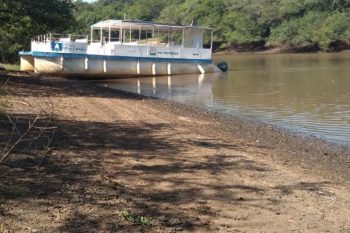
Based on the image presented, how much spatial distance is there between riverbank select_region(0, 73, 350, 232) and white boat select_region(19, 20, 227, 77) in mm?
20225

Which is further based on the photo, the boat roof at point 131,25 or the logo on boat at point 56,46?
the boat roof at point 131,25

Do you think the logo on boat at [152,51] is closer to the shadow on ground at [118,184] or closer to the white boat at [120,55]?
the white boat at [120,55]

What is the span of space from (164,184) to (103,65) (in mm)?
25835

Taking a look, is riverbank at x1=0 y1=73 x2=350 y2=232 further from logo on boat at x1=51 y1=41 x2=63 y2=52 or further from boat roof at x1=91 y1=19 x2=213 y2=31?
boat roof at x1=91 y1=19 x2=213 y2=31

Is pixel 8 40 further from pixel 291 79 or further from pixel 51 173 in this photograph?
pixel 51 173

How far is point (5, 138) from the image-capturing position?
759 cm

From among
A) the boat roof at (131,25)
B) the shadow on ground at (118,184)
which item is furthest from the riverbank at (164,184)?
the boat roof at (131,25)

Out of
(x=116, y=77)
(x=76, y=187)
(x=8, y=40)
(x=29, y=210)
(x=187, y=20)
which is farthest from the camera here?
(x=187, y=20)

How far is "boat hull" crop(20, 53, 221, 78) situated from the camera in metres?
30.6

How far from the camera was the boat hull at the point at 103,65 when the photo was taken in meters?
30.6

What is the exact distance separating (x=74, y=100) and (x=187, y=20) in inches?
3308

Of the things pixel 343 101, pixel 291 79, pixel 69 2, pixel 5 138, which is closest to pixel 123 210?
pixel 5 138

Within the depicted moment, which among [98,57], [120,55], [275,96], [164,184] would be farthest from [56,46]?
[164,184]

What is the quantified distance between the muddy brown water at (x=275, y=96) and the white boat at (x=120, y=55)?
1086 millimetres
